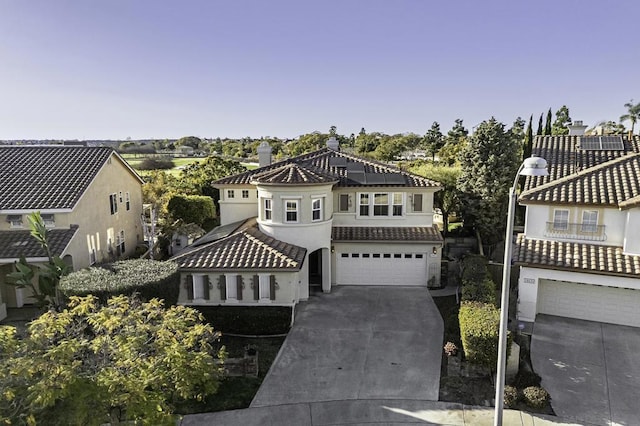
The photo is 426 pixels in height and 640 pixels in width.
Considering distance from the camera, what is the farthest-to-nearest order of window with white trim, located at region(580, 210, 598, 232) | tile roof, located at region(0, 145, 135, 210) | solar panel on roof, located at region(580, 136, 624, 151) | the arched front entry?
the arched front entry < solar panel on roof, located at region(580, 136, 624, 151) < tile roof, located at region(0, 145, 135, 210) < window with white trim, located at region(580, 210, 598, 232)

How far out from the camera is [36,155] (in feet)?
81.5

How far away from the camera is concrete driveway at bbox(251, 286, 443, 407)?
14.8m

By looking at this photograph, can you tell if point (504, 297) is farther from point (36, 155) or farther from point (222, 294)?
point (36, 155)

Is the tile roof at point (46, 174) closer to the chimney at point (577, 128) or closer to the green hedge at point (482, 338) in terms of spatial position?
the green hedge at point (482, 338)

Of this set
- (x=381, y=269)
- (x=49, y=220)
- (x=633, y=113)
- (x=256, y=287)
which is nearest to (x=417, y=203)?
(x=381, y=269)

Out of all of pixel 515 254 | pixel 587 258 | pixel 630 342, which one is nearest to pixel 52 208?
pixel 515 254

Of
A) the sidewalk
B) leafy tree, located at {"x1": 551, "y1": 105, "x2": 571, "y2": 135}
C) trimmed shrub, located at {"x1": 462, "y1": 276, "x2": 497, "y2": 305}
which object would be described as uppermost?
leafy tree, located at {"x1": 551, "y1": 105, "x2": 571, "y2": 135}

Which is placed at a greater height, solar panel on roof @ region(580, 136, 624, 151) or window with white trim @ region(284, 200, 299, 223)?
solar panel on roof @ region(580, 136, 624, 151)

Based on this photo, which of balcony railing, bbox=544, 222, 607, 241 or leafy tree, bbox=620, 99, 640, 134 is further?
leafy tree, bbox=620, 99, 640, 134

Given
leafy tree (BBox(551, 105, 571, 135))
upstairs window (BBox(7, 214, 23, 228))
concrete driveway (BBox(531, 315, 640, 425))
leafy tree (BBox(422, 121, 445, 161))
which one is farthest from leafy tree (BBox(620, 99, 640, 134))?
upstairs window (BBox(7, 214, 23, 228))

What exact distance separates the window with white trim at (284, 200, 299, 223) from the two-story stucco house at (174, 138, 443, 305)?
0.05m

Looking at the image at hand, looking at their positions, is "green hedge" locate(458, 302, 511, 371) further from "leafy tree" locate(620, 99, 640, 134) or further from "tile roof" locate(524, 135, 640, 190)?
"leafy tree" locate(620, 99, 640, 134)

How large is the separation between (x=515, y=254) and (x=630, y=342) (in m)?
5.60

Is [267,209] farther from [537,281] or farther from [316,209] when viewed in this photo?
[537,281]
